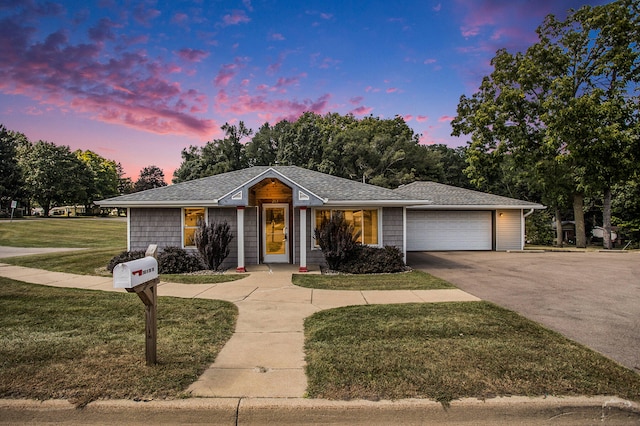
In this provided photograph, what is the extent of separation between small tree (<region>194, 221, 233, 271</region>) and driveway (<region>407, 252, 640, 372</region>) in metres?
7.02

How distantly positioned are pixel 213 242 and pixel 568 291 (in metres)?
10.3

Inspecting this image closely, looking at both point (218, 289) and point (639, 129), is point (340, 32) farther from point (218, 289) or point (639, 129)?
point (639, 129)

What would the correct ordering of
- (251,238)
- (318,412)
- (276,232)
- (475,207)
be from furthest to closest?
(475,207) < (276,232) < (251,238) < (318,412)

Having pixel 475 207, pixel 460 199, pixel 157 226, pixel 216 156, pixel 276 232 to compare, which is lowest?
pixel 276 232

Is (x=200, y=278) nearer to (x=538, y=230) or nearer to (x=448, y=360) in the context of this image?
(x=448, y=360)

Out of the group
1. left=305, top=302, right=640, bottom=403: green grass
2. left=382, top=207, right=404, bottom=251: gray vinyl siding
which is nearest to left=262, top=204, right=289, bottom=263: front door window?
left=382, top=207, right=404, bottom=251: gray vinyl siding

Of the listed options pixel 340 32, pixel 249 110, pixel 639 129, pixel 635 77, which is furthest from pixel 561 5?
pixel 249 110

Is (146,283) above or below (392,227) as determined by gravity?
below

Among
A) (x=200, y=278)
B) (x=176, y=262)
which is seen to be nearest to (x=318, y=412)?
(x=200, y=278)

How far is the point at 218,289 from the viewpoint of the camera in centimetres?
896

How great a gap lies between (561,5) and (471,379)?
29.8 metres

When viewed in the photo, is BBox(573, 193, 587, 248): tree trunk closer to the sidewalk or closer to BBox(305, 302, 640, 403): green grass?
BBox(305, 302, 640, 403): green grass

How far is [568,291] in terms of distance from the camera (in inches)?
343

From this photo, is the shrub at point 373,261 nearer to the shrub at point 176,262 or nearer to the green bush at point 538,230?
the shrub at point 176,262
